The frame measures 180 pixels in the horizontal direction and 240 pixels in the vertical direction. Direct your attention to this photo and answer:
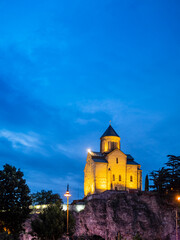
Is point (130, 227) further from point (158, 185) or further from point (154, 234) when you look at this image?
point (158, 185)

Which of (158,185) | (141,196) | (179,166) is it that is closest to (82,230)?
(141,196)

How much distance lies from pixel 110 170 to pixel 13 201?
3042 cm

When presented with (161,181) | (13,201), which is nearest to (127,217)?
(161,181)

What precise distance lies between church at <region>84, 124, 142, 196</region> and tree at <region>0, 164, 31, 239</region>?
2670 centimetres

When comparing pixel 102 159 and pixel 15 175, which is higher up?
pixel 102 159

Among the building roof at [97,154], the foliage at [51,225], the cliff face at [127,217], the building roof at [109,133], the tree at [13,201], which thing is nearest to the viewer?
the foliage at [51,225]

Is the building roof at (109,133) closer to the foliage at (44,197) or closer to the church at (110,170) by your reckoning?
the church at (110,170)

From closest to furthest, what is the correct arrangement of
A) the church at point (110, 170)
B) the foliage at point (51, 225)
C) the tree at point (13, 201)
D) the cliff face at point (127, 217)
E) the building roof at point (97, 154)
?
the foliage at point (51, 225) → the tree at point (13, 201) → the cliff face at point (127, 217) → the church at point (110, 170) → the building roof at point (97, 154)

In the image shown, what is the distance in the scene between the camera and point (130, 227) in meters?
59.8

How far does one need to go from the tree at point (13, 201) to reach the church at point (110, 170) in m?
26.7

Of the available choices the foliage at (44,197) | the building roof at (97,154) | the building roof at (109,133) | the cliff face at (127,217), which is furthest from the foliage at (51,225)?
the foliage at (44,197)

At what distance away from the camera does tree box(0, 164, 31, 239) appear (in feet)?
134

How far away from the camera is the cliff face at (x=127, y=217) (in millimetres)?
59562

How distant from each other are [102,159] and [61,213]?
33.1 metres
